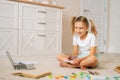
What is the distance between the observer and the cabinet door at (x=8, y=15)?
104 inches

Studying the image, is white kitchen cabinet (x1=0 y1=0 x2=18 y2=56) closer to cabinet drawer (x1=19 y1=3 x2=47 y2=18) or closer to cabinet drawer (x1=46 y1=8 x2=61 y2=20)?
cabinet drawer (x1=19 y1=3 x2=47 y2=18)

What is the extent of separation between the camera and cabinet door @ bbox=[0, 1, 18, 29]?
104 inches

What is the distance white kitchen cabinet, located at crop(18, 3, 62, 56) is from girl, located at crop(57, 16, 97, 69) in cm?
109

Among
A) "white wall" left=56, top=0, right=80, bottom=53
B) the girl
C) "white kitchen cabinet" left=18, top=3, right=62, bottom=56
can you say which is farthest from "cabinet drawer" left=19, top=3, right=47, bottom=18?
the girl

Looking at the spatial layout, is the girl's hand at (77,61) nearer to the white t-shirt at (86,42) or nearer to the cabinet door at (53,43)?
the white t-shirt at (86,42)

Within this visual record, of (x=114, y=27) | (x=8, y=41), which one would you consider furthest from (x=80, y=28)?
(x=114, y=27)

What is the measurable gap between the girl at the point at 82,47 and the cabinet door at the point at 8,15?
3.74 ft

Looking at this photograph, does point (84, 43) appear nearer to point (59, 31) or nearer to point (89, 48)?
point (89, 48)

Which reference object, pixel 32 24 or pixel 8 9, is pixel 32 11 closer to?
pixel 32 24

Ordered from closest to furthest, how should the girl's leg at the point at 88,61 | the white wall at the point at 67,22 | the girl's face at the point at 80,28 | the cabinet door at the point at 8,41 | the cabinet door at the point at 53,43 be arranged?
the girl's leg at the point at 88,61, the girl's face at the point at 80,28, the cabinet door at the point at 8,41, the cabinet door at the point at 53,43, the white wall at the point at 67,22

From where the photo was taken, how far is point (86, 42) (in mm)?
1888

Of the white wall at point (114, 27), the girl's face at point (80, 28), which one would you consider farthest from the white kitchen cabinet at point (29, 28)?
the white wall at point (114, 27)

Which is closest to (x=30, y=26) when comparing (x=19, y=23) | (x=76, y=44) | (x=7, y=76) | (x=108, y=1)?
(x=19, y=23)

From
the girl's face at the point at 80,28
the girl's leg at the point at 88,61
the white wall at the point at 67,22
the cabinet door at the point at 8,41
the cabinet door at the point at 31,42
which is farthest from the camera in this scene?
the white wall at the point at 67,22
